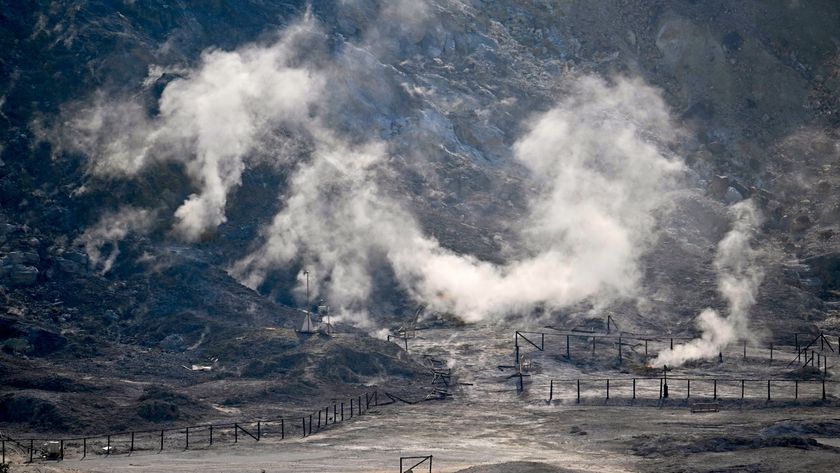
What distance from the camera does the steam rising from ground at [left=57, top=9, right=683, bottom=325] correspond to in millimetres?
81875

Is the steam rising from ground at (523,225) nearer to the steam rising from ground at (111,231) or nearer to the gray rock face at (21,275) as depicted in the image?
the steam rising from ground at (111,231)

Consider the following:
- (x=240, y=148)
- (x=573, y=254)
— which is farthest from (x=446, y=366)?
(x=240, y=148)

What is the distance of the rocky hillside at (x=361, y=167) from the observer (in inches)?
2945

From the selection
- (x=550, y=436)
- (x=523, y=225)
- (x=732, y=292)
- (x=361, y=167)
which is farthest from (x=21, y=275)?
(x=732, y=292)

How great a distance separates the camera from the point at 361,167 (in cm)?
9094

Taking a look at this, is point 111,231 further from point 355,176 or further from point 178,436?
point 178,436

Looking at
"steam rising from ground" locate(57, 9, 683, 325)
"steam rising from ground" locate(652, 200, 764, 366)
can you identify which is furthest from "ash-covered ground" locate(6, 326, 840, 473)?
"steam rising from ground" locate(57, 9, 683, 325)

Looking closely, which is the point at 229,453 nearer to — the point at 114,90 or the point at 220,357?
the point at 220,357

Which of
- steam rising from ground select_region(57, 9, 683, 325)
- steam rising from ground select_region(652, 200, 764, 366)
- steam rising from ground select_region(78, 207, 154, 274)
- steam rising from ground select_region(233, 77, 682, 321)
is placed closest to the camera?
steam rising from ground select_region(652, 200, 764, 366)

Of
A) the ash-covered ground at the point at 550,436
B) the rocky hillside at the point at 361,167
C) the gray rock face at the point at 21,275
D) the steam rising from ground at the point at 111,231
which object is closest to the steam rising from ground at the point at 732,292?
the rocky hillside at the point at 361,167

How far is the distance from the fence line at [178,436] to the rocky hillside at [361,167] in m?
3.82

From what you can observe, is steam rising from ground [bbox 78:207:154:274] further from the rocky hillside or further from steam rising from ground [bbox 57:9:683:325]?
steam rising from ground [bbox 57:9:683:325]

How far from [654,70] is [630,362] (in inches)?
1657

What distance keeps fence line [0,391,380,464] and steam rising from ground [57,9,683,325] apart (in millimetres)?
19766
